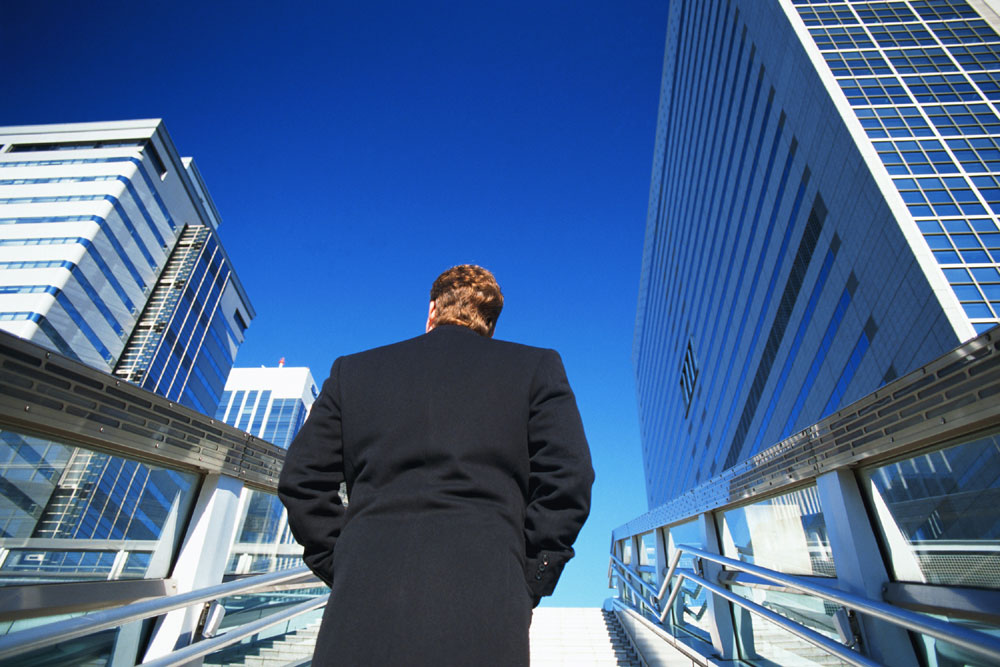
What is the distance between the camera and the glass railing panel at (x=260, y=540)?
14.1ft

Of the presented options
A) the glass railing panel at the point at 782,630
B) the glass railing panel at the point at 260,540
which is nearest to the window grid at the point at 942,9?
the glass railing panel at the point at 782,630

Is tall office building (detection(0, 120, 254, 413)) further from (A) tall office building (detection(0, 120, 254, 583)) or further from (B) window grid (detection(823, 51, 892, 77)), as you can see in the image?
(B) window grid (detection(823, 51, 892, 77))

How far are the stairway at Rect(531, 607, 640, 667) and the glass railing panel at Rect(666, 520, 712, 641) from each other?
105cm

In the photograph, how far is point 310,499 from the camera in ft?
3.92

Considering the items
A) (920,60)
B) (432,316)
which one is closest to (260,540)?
(432,316)

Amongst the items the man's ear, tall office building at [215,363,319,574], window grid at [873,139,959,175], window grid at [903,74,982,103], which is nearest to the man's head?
the man's ear

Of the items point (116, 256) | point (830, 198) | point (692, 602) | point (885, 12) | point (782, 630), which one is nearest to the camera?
point (782, 630)

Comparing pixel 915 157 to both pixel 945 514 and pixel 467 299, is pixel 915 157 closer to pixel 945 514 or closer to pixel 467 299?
pixel 945 514

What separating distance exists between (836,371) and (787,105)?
42.2 feet

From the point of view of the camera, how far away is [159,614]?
2260 millimetres

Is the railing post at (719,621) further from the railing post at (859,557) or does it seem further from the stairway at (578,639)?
the railing post at (859,557)

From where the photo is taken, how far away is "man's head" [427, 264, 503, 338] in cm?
158

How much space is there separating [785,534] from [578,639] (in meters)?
4.57

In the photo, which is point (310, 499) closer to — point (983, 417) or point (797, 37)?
point (983, 417)
